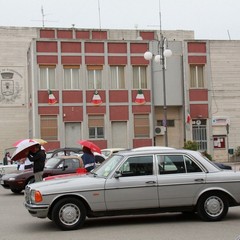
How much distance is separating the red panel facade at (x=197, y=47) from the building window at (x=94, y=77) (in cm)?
709

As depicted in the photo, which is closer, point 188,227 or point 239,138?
point 188,227

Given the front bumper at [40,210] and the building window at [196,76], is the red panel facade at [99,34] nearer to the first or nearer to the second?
the building window at [196,76]

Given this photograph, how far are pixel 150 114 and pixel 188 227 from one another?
3071 cm

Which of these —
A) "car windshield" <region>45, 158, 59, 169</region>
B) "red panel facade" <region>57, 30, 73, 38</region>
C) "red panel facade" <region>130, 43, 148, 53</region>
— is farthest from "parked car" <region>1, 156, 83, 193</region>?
"red panel facade" <region>57, 30, 73, 38</region>

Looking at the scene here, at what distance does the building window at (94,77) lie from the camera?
4075cm

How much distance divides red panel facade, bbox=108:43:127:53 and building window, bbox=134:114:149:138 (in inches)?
198

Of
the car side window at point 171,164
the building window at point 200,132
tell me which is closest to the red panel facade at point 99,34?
the building window at point 200,132

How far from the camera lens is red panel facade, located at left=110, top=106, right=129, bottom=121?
40656 millimetres

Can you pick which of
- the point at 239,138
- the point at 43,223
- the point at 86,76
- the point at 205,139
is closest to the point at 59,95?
the point at 86,76

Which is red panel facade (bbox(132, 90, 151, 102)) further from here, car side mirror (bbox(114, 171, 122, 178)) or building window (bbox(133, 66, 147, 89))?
car side mirror (bbox(114, 171, 122, 178))

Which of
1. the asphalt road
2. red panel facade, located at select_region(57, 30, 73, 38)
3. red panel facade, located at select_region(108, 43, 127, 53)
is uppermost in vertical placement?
red panel facade, located at select_region(57, 30, 73, 38)

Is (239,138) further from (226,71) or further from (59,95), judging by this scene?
(59,95)

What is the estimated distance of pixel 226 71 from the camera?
4291cm

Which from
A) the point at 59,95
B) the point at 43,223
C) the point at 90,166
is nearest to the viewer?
the point at 43,223
